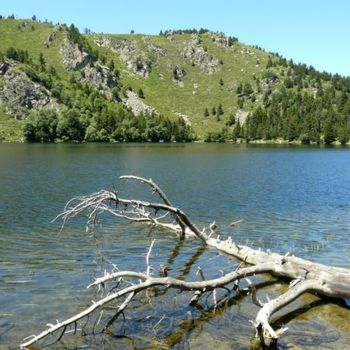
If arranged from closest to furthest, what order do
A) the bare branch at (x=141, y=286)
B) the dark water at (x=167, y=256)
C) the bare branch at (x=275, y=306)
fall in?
the bare branch at (x=141, y=286)
the bare branch at (x=275, y=306)
the dark water at (x=167, y=256)

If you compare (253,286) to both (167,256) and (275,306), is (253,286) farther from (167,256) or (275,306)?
(167,256)

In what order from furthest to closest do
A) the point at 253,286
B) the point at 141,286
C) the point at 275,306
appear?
the point at 253,286 < the point at 275,306 < the point at 141,286

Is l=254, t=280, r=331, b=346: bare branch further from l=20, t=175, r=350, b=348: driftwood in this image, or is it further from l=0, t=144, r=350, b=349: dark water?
l=0, t=144, r=350, b=349: dark water

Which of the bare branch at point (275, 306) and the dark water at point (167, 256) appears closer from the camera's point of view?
the bare branch at point (275, 306)

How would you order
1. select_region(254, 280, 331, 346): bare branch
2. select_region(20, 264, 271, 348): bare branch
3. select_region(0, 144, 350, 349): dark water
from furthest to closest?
select_region(0, 144, 350, 349): dark water → select_region(254, 280, 331, 346): bare branch → select_region(20, 264, 271, 348): bare branch

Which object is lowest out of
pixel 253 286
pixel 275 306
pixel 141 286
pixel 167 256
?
pixel 167 256

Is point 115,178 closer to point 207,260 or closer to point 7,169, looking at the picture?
point 7,169

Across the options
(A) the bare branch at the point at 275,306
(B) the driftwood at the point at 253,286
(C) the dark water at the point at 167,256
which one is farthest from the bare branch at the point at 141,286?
(A) the bare branch at the point at 275,306

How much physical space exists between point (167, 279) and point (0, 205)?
30.7m

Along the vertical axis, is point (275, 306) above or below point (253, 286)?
below

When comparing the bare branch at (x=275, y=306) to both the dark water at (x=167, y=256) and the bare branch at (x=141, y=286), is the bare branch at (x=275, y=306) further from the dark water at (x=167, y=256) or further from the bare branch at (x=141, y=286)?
the bare branch at (x=141, y=286)

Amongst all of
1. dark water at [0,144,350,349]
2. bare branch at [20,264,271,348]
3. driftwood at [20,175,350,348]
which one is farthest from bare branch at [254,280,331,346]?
bare branch at [20,264,271,348]

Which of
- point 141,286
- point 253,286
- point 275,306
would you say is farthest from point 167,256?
point 275,306

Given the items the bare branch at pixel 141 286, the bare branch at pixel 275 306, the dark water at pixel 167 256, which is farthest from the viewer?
the dark water at pixel 167 256
